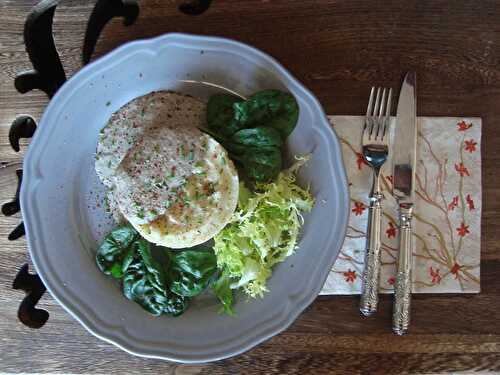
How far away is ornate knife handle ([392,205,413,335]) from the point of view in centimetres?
191

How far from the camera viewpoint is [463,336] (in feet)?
6.57

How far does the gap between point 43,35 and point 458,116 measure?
161 centimetres

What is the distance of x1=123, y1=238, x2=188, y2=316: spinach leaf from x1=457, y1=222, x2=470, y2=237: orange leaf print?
1.05 meters

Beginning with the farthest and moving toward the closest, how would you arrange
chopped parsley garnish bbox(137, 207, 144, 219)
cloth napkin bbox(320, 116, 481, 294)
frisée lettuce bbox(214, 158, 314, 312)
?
cloth napkin bbox(320, 116, 481, 294) → frisée lettuce bbox(214, 158, 314, 312) → chopped parsley garnish bbox(137, 207, 144, 219)

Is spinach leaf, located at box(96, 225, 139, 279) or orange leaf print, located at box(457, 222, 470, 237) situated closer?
spinach leaf, located at box(96, 225, 139, 279)

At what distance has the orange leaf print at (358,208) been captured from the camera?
1.97 meters

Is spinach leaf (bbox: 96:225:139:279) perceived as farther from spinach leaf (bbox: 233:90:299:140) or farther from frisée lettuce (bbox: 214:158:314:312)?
spinach leaf (bbox: 233:90:299:140)

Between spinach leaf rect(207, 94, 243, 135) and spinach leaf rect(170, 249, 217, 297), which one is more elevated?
spinach leaf rect(207, 94, 243, 135)

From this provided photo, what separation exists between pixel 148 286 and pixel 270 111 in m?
0.75

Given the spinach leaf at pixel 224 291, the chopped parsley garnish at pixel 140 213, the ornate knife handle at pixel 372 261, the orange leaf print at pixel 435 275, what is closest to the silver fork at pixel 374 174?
the ornate knife handle at pixel 372 261

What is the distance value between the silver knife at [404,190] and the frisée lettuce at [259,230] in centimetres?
34

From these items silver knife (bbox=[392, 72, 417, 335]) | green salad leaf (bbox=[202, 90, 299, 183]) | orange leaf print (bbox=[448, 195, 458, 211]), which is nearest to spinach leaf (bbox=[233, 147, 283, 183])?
green salad leaf (bbox=[202, 90, 299, 183])

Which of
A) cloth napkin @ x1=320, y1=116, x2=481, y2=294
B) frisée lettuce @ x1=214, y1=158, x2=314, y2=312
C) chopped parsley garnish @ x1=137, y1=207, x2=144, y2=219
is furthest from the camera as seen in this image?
cloth napkin @ x1=320, y1=116, x2=481, y2=294

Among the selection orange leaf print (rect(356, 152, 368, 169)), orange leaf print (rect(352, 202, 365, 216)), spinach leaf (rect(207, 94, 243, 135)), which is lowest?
orange leaf print (rect(352, 202, 365, 216))
